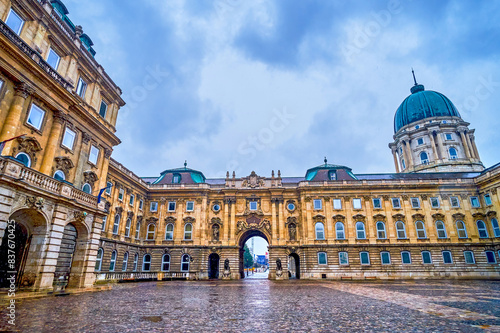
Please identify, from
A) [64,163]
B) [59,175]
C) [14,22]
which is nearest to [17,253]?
[59,175]

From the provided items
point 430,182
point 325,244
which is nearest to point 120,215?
point 325,244

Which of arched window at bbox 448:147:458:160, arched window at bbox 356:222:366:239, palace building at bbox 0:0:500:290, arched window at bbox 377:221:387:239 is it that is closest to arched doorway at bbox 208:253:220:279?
palace building at bbox 0:0:500:290

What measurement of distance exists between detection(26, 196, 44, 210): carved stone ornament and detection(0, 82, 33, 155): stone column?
2.96m

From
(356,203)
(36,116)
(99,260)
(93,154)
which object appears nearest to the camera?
(36,116)

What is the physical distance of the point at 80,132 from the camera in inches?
844

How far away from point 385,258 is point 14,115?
142 ft

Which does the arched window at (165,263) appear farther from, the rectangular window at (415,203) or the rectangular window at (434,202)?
the rectangular window at (434,202)

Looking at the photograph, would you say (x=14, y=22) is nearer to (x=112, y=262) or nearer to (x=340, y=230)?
(x=112, y=262)

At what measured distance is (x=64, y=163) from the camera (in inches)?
772

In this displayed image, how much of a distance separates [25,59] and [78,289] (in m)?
14.4

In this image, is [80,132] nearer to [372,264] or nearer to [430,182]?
[372,264]

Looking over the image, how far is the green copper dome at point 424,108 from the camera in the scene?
197 ft

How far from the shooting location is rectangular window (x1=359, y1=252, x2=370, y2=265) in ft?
127

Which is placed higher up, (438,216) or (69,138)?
(69,138)
